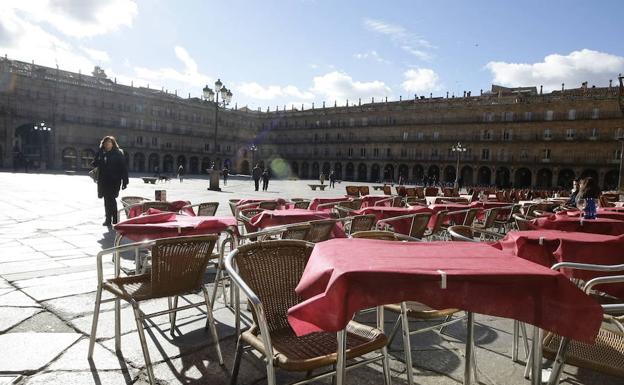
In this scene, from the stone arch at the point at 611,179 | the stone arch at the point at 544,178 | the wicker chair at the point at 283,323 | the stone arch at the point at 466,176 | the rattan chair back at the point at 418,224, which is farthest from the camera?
the stone arch at the point at 466,176

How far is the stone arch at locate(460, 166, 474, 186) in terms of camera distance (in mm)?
49991

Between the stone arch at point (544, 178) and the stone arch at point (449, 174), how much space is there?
9.38 metres

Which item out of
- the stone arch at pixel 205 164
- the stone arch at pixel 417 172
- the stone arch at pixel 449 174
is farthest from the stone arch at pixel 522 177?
the stone arch at pixel 205 164

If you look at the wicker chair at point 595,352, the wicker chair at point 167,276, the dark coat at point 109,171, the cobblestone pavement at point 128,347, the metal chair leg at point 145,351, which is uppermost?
the dark coat at point 109,171

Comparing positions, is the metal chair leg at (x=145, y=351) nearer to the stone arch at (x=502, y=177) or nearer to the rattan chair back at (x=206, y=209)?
the rattan chair back at (x=206, y=209)

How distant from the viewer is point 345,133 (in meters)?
60.1

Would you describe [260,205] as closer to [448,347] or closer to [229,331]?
[229,331]

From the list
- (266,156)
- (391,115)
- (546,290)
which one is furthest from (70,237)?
(266,156)

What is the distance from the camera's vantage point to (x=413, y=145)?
175 ft

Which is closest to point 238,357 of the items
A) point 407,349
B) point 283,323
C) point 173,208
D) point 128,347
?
point 283,323

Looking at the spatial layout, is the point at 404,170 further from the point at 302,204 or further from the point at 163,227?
the point at 163,227

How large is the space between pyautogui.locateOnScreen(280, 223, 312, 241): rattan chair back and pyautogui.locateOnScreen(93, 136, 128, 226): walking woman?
5.35 meters

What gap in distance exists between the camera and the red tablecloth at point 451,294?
1.77 meters

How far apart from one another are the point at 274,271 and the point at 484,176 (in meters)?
51.8
